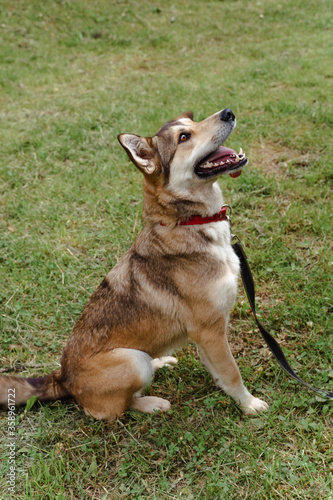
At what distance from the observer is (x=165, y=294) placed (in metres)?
3.14

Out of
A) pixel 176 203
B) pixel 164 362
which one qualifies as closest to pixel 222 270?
pixel 176 203

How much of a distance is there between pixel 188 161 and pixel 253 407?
1957mm

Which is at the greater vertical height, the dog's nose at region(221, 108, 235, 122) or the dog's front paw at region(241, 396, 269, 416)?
the dog's nose at region(221, 108, 235, 122)

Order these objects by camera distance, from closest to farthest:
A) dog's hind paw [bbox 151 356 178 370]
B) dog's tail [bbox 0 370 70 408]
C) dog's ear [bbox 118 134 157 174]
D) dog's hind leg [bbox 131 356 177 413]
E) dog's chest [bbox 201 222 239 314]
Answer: dog's ear [bbox 118 134 157 174], dog's chest [bbox 201 222 239 314], dog's tail [bbox 0 370 70 408], dog's hind leg [bbox 131 356 177 413], dog's hind paw [bbox 151 356 178 370]

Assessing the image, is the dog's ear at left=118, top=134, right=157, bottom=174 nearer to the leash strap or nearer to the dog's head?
the dog's head

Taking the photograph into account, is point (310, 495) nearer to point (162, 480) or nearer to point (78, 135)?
point (162, 480)

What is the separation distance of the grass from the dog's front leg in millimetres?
122

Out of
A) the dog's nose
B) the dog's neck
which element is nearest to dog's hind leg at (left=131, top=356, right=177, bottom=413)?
the dog's neck

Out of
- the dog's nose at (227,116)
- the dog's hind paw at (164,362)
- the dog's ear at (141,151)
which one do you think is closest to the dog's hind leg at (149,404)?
the dog's hind paw at (164,362)

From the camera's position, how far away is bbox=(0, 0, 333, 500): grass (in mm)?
2994

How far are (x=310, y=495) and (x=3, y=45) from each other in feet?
38.9

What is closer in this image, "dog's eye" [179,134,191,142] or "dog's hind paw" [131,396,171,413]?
"dog's eye" [179,134,191,142]

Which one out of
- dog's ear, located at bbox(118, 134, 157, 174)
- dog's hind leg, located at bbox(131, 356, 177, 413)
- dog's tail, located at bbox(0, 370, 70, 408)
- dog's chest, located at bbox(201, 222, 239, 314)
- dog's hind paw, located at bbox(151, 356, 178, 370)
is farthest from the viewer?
dog's hind paw, located at bbox(151, 356, 178, 370)

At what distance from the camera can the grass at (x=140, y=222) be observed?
2994 mm
